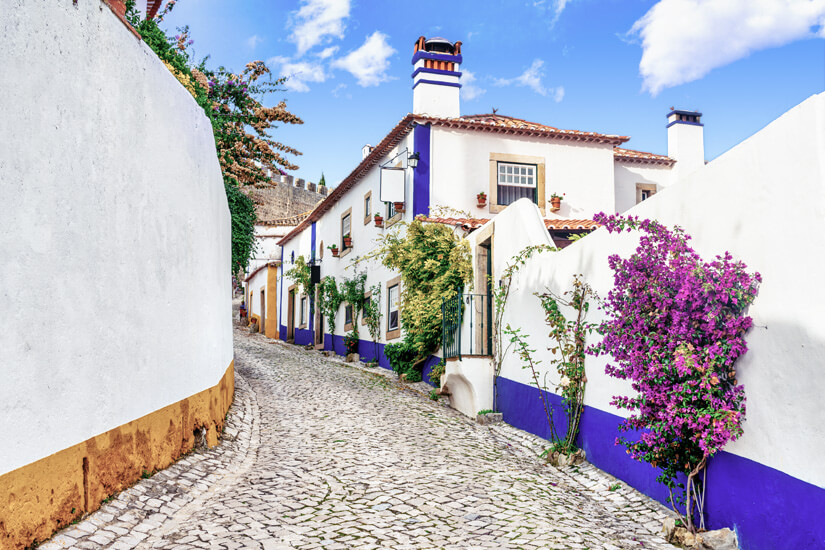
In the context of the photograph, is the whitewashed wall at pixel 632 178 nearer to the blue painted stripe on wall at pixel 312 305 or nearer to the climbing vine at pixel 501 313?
the climbing vine at pixel 501 313

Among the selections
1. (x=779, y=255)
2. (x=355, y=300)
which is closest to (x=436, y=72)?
(x=355, y=300)

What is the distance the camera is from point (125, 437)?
198 inches

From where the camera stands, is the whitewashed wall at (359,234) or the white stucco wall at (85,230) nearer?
the white stucco wall at (85,230)

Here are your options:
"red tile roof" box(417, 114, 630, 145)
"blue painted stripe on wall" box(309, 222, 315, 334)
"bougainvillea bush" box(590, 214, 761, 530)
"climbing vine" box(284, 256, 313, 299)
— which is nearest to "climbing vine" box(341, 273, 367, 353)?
Result: "blue painted stripe on wall" box(309, 222, 315, 334)

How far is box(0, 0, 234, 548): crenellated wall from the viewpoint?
3639 mm

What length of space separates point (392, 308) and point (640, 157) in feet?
23.5

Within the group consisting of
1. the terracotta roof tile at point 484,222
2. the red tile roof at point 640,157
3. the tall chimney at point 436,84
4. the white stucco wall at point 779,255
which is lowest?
the white stucco wall at point 779,255

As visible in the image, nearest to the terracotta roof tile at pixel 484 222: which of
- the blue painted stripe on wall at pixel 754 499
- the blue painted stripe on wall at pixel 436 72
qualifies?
the blue painted stripe on wall at pixel 436 72

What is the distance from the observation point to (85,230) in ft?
14.4

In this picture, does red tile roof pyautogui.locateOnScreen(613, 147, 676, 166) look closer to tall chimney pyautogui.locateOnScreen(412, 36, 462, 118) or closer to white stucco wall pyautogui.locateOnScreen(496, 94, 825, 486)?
tall chimney pyautogui.locateOnScreen(412, 36, 462, 118)

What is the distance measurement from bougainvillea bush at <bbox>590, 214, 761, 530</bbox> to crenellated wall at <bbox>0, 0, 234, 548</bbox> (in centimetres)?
366

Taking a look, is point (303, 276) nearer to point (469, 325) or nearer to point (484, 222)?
point (484, 222)

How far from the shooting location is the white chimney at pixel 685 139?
57.0ft

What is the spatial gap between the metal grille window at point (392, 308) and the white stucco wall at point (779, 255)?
36.6 feet
